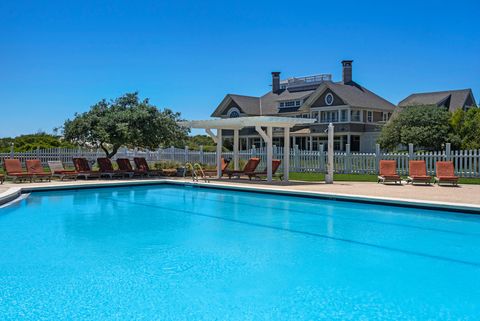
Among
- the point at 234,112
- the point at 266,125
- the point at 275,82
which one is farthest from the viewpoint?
the point at 275,82

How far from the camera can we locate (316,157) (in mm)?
23438

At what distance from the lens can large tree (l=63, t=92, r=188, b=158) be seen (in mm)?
20828

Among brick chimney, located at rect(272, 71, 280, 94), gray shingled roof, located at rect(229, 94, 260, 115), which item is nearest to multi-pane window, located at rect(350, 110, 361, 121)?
gray shingled roof, located at rect(229, 94, 260, 115)

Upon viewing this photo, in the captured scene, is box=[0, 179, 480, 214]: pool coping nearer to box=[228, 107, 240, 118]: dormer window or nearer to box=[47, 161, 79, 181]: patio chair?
box=[47, 161, 79, 181]: patio chair

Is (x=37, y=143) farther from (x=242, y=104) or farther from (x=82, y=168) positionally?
(x=242, y=104)

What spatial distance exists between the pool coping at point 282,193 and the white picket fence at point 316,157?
678cm

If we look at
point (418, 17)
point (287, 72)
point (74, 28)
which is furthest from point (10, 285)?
point (287, 72)

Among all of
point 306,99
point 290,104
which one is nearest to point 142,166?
point 306,99

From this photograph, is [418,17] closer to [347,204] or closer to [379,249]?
[347,204]

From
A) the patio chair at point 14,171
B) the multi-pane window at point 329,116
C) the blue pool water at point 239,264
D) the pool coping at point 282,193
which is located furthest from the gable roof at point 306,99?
the blue pool water at point 239,264

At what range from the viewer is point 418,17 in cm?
2114

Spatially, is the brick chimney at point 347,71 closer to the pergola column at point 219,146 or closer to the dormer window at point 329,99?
the dormer window at point 329,99

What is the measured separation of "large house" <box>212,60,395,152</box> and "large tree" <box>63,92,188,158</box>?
64.2ft

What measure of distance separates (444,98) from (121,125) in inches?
1135
